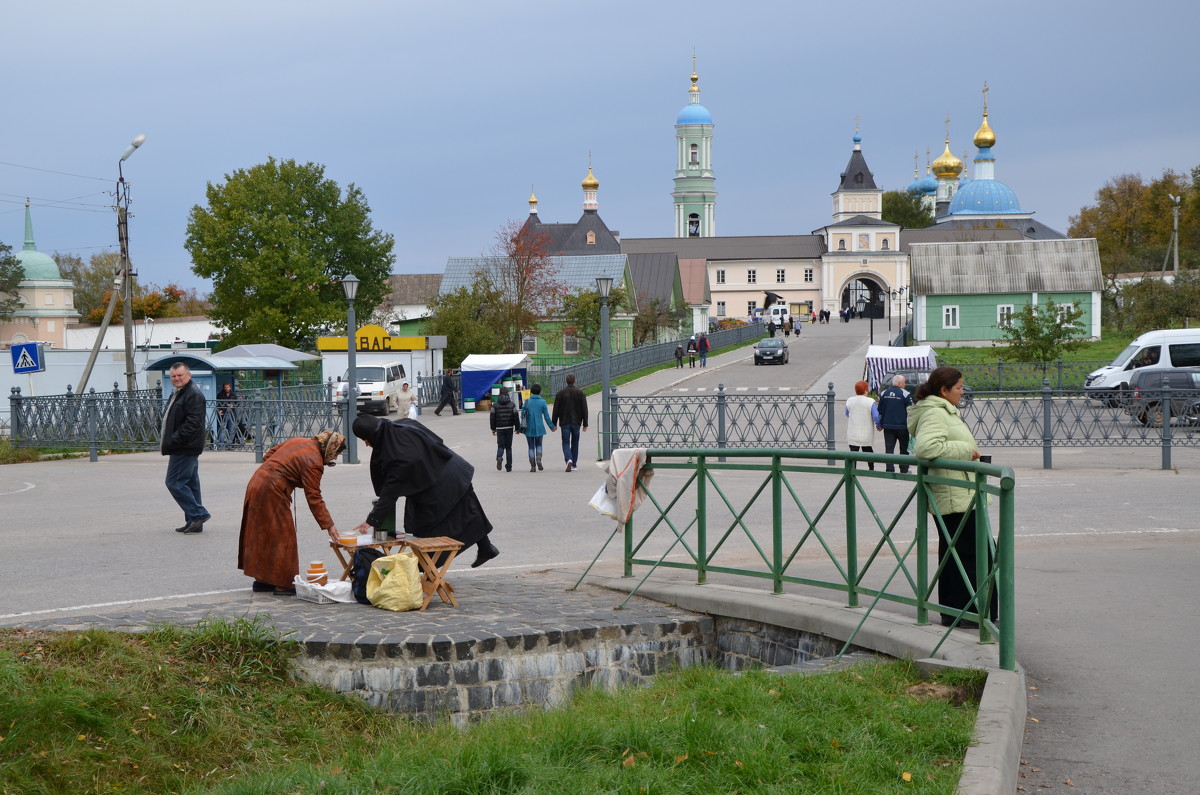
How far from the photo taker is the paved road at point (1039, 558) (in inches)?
215

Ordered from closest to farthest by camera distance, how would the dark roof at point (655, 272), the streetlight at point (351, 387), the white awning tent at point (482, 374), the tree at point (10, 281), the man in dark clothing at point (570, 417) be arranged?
the man in dark clothing at point (570, 417), the streetlight at point (351, 387), the white awning tent at point (482, 374), the dark roof at point (655, 272), the tree at point (10, 281)

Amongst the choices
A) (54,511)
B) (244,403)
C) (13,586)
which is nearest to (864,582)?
(13,586)

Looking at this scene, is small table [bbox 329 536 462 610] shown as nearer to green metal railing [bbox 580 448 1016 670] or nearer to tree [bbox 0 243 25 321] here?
green metal railing [bbox 580 448 1016 670]

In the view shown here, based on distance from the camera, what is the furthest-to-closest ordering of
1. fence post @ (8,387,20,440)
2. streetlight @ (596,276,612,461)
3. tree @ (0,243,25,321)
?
1. tree @ (0,243,25,321)
2. fence post @ (8,387,20,440)
3. streetlight @ (596,276,612,461)

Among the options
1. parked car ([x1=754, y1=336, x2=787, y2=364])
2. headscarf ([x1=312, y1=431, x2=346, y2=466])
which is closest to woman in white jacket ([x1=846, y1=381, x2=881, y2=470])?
headscarf ([x1=312, y1=431, x2=346, y2=466])

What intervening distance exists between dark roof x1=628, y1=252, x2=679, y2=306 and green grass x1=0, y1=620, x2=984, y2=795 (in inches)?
2735

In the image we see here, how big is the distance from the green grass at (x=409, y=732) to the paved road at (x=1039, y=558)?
0.68 metres

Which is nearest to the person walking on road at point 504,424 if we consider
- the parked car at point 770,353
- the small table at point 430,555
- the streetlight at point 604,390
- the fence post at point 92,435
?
the streetlight at point 604,390

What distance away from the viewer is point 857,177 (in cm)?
12138

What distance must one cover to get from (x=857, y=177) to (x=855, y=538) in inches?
4689

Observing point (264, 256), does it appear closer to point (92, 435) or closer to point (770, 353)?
point (770, 353)

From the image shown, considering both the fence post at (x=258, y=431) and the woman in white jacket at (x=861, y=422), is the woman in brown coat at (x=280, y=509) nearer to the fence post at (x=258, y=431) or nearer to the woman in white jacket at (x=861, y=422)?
the woman in white jacket at (x=861, y=422)

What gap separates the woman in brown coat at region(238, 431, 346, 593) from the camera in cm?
848

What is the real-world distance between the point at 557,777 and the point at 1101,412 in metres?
17.1
